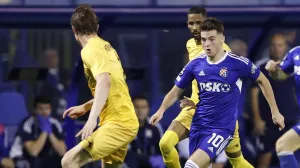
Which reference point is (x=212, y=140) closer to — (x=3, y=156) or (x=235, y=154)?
(x=235, y=154)

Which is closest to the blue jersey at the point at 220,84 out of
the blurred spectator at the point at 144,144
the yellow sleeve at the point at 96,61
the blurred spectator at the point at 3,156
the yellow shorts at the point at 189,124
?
the yellow shorts at the point at 189,124

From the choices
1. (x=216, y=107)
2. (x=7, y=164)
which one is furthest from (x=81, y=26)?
(x=7, y=164)

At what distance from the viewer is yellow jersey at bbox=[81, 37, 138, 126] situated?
30.0ft

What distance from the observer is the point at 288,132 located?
10.5m

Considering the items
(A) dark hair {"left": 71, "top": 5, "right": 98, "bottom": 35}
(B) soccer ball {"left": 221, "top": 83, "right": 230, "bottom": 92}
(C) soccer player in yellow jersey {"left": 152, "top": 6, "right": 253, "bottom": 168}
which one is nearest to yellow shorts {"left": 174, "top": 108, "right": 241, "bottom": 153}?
(C) soccer player in yellow jersey {"left": 152, "top": 6, "right": 253, "bottom": 168}

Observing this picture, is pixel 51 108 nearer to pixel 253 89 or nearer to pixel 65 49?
pixel 65 49

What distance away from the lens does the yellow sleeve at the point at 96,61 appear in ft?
29.5

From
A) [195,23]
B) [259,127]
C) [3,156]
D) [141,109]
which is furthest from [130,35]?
[195,23]

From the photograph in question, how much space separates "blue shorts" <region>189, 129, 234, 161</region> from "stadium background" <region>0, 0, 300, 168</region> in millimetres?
2875

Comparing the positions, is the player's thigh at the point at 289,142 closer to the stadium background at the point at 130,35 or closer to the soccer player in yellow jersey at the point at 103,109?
the soccer player in yellow jersey at the point at 103,109

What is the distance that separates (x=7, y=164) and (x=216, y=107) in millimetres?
3839

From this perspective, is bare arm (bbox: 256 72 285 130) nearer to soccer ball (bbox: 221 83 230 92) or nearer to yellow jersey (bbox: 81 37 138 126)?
soccer ball (bbox: 221 83 230 92)

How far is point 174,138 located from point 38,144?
2.75 m

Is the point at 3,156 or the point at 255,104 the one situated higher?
the point at 255,104
